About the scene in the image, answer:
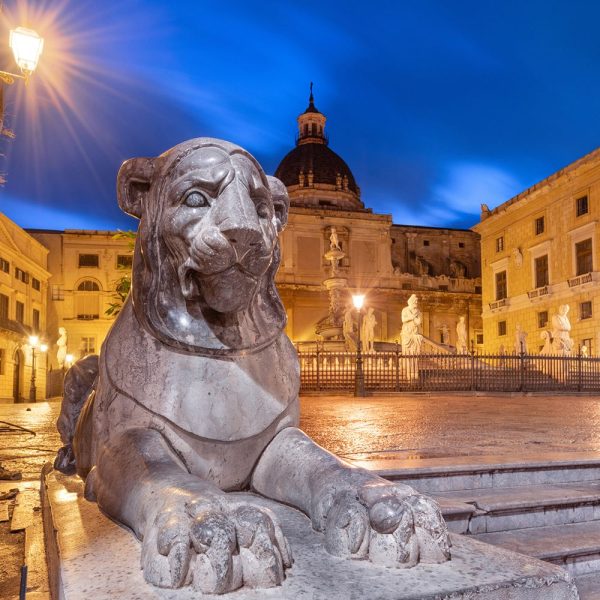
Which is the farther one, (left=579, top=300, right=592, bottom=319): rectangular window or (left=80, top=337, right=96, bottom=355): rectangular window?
(left=80, top=337, right=96, bottom=355): rectangular window

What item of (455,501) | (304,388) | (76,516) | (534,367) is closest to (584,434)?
(455,501)

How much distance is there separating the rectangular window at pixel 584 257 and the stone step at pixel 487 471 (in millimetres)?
28270

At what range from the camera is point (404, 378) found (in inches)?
783

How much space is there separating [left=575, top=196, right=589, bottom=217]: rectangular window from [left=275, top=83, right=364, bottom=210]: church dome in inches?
789

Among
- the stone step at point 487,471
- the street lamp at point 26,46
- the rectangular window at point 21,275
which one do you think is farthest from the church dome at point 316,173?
the stone step at point 487,471

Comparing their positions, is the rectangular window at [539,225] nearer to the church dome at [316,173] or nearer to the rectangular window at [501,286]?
the rectangular window at [501,286]

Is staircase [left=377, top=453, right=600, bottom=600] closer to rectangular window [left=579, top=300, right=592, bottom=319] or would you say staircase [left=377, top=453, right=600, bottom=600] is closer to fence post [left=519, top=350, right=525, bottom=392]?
fence post [left=519, top=350, right=525, bottom=392]

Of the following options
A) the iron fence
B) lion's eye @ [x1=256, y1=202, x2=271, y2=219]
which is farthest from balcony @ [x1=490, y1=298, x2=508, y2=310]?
lion's eye @ [x1=256, y1=202, x2=271, y2=219]

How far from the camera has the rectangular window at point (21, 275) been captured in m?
33.6

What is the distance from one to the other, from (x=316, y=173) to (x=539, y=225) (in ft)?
74.8

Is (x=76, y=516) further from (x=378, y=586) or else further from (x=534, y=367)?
(x=534, y=367)

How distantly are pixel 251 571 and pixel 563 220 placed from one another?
3269 cm

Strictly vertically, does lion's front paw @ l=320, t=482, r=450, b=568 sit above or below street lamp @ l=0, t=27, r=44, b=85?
below

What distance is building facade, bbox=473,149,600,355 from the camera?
94.4 feet
